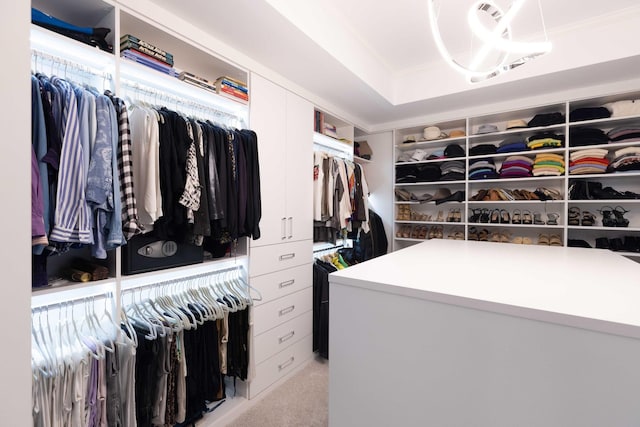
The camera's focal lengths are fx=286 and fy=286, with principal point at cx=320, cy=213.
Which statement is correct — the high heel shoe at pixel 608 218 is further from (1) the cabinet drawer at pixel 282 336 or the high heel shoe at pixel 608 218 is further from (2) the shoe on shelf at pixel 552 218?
(1) the cabinet drawer at pixel 282 336

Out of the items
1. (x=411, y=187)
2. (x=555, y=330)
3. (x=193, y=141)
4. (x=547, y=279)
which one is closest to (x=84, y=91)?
(x=193, y=141)

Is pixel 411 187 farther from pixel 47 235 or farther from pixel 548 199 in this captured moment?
pixel 47 235

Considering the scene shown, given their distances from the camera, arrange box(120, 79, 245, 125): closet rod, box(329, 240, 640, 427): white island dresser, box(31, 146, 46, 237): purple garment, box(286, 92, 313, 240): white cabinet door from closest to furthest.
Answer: box(329, 240, 640, 427): white island dresser
box(31, 146, 46, 237): purple garment
box(120, 79, 245, 125): closet rod
box(286, 92, 313, 240): white cabinet door

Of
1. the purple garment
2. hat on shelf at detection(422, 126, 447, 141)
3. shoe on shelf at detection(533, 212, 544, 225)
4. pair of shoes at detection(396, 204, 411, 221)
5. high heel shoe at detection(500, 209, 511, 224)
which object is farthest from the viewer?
pair of shoes at detection(396, 204, 411, 221)

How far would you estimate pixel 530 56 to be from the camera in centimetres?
116

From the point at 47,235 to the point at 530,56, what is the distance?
6.46ft

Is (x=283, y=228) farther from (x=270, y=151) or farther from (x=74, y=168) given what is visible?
(x=74, y=168)

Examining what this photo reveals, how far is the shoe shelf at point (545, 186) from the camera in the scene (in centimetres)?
246

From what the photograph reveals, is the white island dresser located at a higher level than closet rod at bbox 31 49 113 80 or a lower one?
lower

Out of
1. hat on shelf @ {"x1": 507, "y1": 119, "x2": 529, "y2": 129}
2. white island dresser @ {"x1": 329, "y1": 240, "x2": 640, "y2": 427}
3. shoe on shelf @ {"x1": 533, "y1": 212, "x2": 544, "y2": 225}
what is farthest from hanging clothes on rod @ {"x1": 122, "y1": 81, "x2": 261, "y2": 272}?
shoe on shelf @ {"x1": 533, "y1": 212, "x2": 544, "y2": 225}

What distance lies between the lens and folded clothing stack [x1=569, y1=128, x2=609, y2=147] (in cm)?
247

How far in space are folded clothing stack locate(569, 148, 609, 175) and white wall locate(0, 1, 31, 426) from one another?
346 centimetres

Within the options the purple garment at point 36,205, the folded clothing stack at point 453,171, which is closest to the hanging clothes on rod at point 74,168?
the purple garment at point 36,205

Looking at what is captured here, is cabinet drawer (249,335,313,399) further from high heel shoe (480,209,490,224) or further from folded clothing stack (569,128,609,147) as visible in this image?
folded clothing stack (569,128,609,147)
